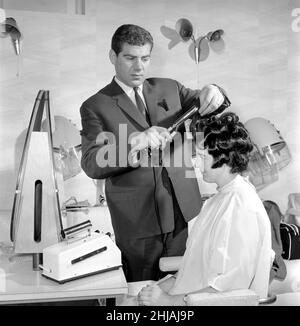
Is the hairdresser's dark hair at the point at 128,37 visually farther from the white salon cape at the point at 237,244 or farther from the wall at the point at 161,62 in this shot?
the white salon cape at the point at 237,244

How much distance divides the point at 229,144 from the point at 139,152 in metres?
0.59

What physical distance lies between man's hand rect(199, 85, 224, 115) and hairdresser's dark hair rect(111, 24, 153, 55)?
1.52 ft

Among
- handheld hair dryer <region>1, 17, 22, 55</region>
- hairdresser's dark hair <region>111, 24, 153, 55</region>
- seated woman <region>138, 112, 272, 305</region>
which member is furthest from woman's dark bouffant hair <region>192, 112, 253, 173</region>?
handheld hair dryer <region>1, 17, 22, 55</region>

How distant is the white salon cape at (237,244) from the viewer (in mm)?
1983

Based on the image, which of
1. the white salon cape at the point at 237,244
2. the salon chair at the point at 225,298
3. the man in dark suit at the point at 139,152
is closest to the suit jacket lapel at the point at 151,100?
the man in dark suit at the point at 139,152

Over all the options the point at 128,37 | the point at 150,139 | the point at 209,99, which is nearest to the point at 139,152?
the point at 150,139

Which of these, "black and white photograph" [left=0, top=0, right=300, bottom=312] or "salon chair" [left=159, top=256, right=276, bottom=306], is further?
"black and white photograph" [left=0, top=0, right=300, bottom=312]

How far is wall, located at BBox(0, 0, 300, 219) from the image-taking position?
246 cm

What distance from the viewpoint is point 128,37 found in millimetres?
2549

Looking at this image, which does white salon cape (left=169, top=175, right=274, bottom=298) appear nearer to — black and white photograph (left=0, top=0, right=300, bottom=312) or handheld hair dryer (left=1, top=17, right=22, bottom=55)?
black and white photograph (left=0, top=0, right=300, bottom=312)

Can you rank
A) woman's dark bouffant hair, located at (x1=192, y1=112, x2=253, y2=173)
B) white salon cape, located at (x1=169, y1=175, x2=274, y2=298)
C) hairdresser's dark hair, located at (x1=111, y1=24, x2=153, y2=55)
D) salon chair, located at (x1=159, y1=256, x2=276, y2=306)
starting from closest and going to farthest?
salon chair, located at (x1=159, y1=256, x2=276, y2=306)
white salon cape, located at (x1=169, y1=175, x2=274, y2=298)
woman's dark bouffant hair, located at (x1=192, y1=112, x2=253, y2=173)
hairdresser's dark hair, located at (x1=111, y1=24, x2=153, y2=55)

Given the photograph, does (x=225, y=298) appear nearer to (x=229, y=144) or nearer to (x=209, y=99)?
(x=229, y=144)

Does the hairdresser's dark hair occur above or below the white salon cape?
above
